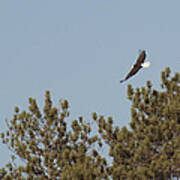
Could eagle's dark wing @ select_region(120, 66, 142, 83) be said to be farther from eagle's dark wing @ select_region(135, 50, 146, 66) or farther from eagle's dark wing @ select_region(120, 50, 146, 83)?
eagle's dark wing @ select_region(135, 50, 146, 66)

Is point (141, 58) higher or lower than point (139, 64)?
higher

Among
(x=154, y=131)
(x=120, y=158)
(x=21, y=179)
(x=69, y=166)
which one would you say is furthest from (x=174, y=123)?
(x=21, y=179)

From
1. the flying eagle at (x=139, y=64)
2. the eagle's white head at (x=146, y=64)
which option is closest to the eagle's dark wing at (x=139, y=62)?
the flying eagle at (x=139, y=64)

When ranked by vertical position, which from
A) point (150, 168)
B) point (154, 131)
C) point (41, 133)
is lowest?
point (150, 168)

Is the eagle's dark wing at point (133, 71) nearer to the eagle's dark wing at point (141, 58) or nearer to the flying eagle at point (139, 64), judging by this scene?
the flying eagle at point (139, 64)

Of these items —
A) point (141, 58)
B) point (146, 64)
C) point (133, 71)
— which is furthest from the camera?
point (133, 71)

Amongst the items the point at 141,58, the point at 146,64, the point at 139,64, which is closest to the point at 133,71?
the point at 139,64

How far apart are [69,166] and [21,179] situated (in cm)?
291

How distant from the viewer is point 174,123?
897 inches

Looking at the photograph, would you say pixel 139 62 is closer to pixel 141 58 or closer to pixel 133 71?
pixel 141 58

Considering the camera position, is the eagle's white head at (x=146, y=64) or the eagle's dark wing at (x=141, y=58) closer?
the eagle's white head at (x=146, y=64)

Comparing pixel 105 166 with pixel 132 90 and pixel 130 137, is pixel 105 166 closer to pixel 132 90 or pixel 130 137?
pixel 130 137

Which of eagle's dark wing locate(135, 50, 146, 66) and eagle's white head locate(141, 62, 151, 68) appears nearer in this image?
eagle's white head locate(141, 62, 151, 68)

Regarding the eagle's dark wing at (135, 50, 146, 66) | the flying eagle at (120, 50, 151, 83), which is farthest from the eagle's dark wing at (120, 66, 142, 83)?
the eagle's dark wing at (135, 50, 146, 66)
